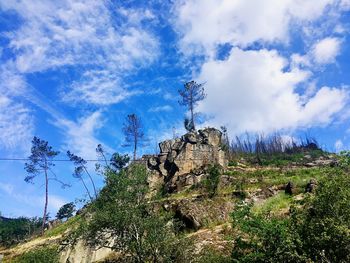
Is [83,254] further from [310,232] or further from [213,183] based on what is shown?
[310,232]

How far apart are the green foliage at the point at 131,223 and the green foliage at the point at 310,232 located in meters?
7.59

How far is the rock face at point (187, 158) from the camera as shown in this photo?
57884 millimetres

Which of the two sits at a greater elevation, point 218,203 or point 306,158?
point 306,158

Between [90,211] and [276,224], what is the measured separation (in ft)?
54.2

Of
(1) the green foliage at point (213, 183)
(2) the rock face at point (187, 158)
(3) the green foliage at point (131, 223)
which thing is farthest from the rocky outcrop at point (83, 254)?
(2) the rock face at point (187, 158)

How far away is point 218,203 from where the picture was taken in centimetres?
3803

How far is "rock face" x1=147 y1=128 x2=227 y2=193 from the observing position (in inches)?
2279

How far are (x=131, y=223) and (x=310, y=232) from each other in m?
13.4

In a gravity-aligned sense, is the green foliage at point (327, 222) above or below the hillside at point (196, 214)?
below

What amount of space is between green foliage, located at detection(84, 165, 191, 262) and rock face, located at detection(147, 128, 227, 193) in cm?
2312

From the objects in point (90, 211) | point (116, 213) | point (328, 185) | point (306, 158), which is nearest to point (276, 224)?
point (328, 185)

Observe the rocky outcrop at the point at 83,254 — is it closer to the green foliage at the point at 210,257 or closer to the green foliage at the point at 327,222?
the green foliage at the point at 210,257

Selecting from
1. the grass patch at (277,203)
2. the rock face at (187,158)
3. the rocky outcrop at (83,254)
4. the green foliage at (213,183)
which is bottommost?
the rocky outcrop at (83,254)

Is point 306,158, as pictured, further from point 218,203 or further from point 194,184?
point 218,203
